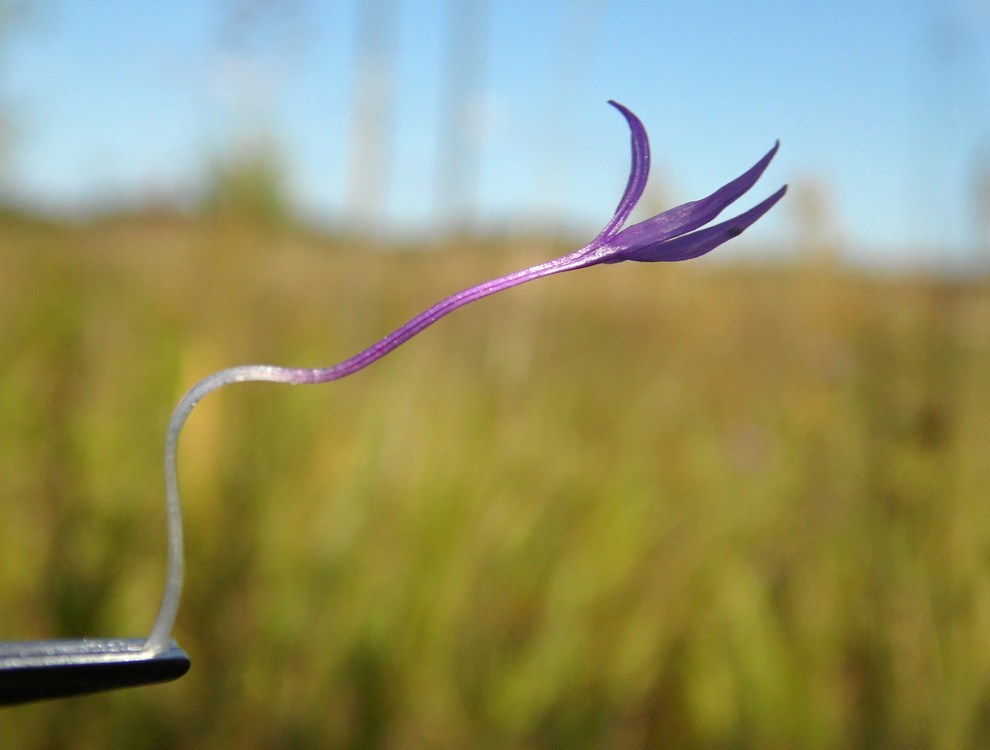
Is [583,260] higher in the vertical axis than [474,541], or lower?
higher

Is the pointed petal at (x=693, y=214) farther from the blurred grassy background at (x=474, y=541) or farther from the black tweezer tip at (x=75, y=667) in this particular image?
the blurred grassy background at (x=474, y=541)

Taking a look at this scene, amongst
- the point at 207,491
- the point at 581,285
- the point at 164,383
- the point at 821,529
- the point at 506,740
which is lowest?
the point at 506,740

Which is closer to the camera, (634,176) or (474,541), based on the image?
(634,176)

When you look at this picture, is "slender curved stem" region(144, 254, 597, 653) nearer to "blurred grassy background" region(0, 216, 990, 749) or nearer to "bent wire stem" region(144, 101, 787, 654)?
"bent wire stem" region(144, 101, 787, 654)

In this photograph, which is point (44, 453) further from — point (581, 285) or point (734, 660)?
point (581, 285)

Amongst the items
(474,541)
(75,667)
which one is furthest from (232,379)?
(474,541)

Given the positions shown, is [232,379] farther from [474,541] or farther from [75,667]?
[474,541]

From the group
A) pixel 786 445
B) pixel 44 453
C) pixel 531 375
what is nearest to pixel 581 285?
pixel 531 375

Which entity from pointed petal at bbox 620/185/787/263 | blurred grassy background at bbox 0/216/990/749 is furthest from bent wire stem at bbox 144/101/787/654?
blurred grassy background at bbox 0/216/990/749
